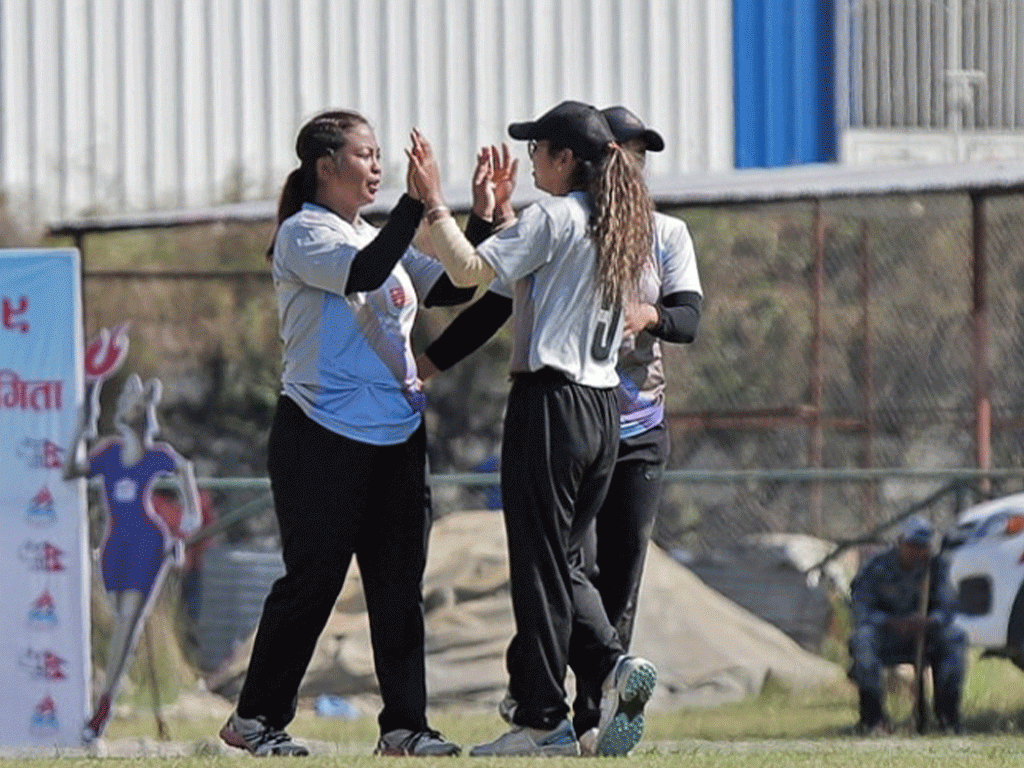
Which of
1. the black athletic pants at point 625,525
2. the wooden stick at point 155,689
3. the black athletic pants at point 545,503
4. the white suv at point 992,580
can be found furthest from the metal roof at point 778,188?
the black athletic pants at point 545,503

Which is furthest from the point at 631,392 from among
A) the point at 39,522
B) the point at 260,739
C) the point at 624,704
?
the point at 39,522

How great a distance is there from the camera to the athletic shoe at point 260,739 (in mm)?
7508

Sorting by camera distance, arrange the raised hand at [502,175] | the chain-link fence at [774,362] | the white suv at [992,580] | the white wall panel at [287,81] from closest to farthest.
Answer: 1. the raised hand at [502,175]
2. the white suv at [992,580]
3. the chain-link fence at [774,362]
4. the white wall panel at [287,81]

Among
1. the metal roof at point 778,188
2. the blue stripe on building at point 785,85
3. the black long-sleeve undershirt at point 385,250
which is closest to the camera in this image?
the black long-sleeve undershirt at point 385,250

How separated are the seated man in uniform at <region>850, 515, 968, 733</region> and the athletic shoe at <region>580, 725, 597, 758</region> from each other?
4.29 m

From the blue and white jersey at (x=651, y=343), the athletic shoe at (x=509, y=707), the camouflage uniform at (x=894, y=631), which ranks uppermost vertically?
the blue and white jersey at (x=651, y=343)

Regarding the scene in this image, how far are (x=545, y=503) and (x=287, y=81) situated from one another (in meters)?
14.5

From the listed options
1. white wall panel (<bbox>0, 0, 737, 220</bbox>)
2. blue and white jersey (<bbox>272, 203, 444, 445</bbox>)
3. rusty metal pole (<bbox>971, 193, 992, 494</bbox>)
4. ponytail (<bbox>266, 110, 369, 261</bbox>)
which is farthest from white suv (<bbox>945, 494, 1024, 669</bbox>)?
white wall panel (<bbox>0, 0, 737, 220</bbox>)

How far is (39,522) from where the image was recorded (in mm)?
10664

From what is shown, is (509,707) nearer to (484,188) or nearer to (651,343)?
(651,343)

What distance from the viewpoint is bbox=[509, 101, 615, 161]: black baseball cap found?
289 inches

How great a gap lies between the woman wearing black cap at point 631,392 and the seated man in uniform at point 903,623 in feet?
13.0

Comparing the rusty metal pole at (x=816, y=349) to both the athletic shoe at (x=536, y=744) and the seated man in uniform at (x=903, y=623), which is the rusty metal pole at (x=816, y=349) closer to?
the seated man in uniform at (x=903, y=623)

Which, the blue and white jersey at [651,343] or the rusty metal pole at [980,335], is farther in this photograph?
the rusty metal pole at [980,335]
